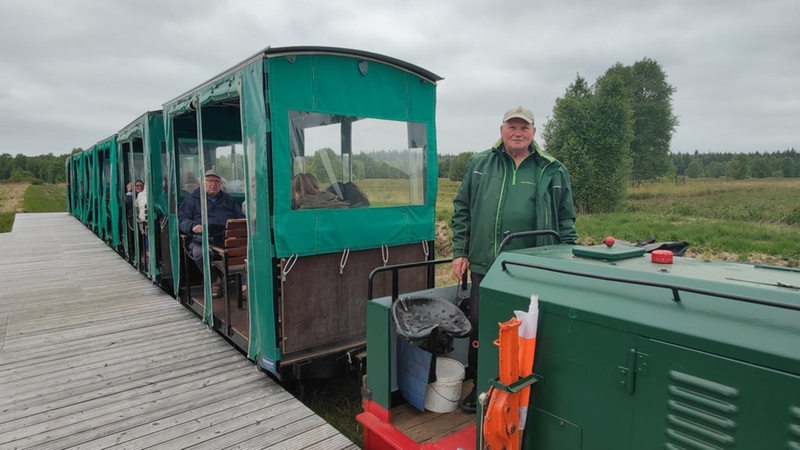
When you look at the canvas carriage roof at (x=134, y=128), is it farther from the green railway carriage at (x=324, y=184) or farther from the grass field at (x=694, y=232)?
the grass field at (x=694, y=232)

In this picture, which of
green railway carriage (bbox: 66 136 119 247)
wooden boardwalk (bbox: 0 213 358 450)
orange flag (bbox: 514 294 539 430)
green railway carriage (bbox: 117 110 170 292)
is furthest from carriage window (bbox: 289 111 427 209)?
green railway carriage (bbox: 66 136 119 247)

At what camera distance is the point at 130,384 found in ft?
13.8

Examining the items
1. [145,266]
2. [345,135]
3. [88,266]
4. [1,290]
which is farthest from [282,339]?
[88,266]

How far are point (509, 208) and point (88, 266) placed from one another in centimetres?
990

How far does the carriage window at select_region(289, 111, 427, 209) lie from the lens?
4.01 metres

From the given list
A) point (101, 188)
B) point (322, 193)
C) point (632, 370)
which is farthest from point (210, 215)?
point (101, 188)

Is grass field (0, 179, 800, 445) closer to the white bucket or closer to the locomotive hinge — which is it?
the white bucket

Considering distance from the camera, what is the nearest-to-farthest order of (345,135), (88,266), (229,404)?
(229,404) → (345,135) → (88,266)

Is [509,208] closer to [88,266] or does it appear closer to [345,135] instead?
[345,135]

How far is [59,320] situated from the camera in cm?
608

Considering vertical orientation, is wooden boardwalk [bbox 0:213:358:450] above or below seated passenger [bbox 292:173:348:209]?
below

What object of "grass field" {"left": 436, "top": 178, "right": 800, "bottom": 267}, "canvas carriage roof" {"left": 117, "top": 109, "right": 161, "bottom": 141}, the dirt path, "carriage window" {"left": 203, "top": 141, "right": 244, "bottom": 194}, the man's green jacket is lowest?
"grass field" {"left": 436, "top": 178, "right": 800, "bottom": 267}

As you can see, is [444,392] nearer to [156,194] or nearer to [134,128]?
[156,194]

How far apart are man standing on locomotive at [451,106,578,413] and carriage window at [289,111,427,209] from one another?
4.90 feet
